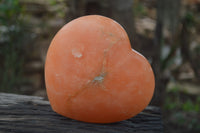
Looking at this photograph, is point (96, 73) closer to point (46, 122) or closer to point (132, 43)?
point (46, 122)

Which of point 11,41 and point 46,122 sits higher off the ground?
point 46,122

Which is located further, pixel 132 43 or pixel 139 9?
pixel 139 9

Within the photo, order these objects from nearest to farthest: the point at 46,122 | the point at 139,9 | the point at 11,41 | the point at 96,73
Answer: the point at 96,73 → the point at 46,122 → the point at 11,41 → the point at 139,9

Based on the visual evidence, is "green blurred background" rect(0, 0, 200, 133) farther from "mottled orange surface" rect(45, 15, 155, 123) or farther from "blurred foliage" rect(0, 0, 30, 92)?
"mottled orange surface" rect(45, 15, 155, 123)

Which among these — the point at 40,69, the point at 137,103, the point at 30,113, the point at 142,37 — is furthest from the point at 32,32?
the point at 137,103

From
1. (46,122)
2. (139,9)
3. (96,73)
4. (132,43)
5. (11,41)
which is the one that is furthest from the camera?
(139,9)

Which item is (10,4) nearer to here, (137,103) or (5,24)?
(5,24)

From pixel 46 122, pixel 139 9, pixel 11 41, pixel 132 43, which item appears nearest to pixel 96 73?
pixel 46 122

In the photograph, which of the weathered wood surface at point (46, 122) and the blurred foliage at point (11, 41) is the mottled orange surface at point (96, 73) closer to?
the weathered wood surface at point (46, 122)
